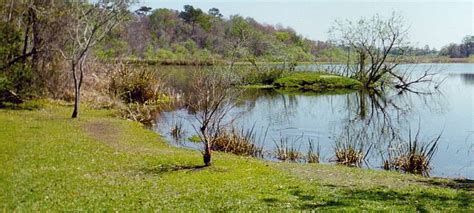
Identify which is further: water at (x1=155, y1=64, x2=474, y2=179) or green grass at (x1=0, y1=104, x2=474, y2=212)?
water at (x1=155, y1=64, x2=474, y2=179)

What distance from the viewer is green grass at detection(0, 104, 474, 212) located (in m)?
11.5

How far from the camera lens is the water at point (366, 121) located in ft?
74.6

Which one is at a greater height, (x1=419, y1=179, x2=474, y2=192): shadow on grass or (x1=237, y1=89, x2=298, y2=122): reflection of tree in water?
(x1=419, y1=179, x2=474, y2=192): shadow on grass

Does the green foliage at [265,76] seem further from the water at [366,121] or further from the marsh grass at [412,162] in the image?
the marsh grass at [412,162]

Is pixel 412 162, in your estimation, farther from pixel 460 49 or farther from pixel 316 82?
pixel 460 49

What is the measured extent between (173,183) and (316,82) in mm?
49214

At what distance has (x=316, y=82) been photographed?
2430 inches

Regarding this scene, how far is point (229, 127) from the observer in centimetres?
2511

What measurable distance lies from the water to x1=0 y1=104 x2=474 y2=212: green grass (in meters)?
4.78

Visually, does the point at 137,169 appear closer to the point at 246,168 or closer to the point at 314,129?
the point at 246,168

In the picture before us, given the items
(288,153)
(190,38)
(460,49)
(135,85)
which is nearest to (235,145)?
(288,153)

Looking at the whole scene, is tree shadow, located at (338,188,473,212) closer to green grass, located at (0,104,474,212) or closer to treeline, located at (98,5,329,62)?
green grass, located at (0,104,474,212)

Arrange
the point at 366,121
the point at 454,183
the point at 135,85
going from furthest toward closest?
1. the point at 135,85
2. the point at 366,121
3. the point at 454,183

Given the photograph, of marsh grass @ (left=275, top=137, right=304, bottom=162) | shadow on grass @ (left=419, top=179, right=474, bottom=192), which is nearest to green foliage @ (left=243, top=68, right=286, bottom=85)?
marsh grass @ (left=275, top=137, right=304, bottom=162)
